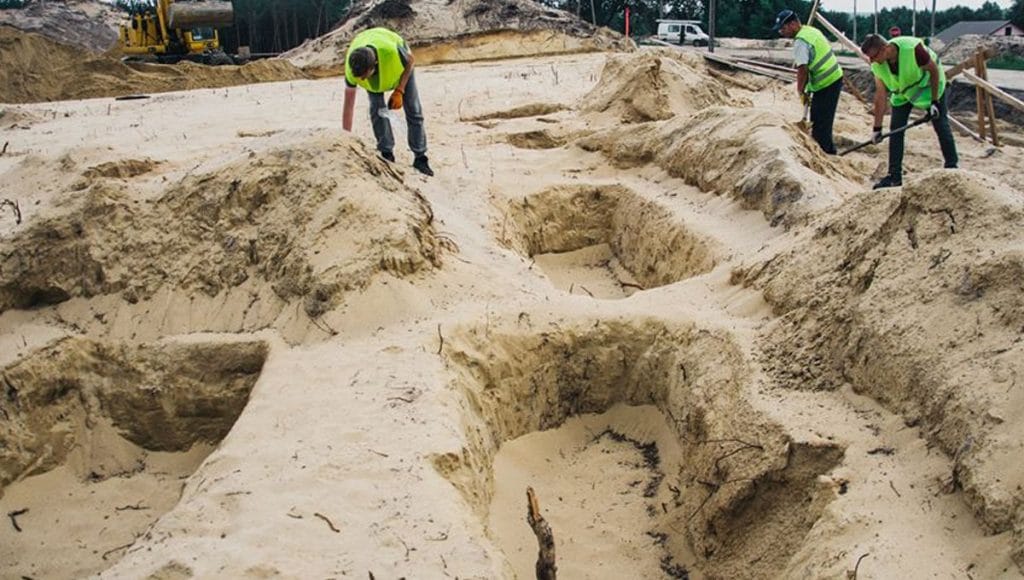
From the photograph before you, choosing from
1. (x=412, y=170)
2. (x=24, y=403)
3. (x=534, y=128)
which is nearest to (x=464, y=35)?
(x=534, y=128)

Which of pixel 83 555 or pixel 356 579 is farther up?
pixel 356 579

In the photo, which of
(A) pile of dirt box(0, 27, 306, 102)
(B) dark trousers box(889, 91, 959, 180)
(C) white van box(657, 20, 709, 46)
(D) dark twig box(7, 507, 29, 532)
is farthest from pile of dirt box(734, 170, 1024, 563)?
(C) white van box(657, 20, 709, 46)

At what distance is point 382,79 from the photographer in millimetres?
7719

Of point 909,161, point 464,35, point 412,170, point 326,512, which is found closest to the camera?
point 326,512

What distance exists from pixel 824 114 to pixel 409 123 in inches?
170

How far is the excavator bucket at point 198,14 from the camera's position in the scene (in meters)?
19.9

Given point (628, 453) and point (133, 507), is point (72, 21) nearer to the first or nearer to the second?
point (133, 507)

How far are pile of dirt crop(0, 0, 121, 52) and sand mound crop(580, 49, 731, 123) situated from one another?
2666 centimetres

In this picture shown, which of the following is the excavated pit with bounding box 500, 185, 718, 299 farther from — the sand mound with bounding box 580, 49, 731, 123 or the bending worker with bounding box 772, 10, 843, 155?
the bending worker with bounding box 772, 10, 843, 155

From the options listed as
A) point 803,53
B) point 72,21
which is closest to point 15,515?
point 803,53

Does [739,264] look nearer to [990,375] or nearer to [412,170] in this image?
[990,375]

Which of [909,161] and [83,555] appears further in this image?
[909,161]

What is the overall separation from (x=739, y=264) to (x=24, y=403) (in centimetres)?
434

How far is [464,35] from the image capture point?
20375 millimetres
